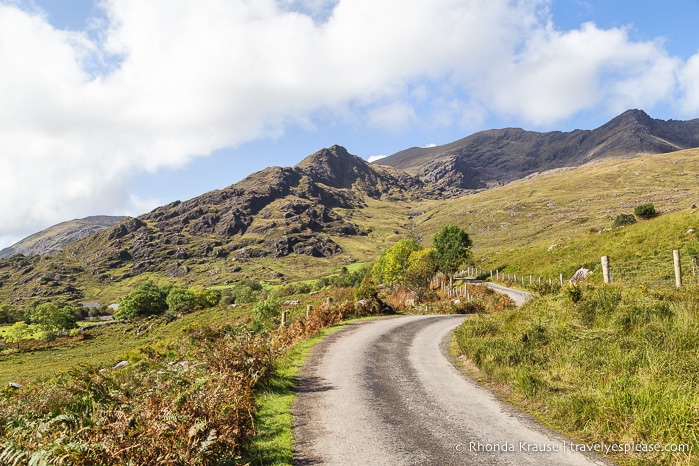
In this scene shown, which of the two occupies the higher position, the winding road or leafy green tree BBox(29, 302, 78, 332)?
Result: the winding road

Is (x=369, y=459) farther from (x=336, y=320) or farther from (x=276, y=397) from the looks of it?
(x=336, y=320)

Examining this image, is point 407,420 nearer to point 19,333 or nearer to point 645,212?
point 645,212

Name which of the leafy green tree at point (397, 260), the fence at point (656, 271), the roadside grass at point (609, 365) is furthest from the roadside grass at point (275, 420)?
the leafy green tree at point (397, 260)

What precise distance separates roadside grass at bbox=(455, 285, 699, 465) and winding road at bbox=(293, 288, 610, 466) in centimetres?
77

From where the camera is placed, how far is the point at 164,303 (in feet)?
461

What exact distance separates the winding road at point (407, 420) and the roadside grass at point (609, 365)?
0.77 meters

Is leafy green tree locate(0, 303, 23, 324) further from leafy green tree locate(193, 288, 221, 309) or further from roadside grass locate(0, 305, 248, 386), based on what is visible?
leafy green tree locate(193, 288, 221, 309)

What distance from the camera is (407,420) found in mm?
9133

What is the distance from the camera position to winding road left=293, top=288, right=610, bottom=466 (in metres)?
7.30

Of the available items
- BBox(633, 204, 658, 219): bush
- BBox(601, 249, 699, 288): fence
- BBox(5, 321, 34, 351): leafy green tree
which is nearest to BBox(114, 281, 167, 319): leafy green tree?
BBox(5, 321, 34, 351): leafy green tree

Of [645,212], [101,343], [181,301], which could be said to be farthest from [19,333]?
[645,212]

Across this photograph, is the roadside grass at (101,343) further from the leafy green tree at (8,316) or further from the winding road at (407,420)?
the leafy green tree at (8,316)

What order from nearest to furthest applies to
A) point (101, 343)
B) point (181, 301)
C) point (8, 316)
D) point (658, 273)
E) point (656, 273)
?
1. point (658, 273)
2. point (656, 273)
3. point (101, 343)
4. point (181, 301)
5. point (8, 316)

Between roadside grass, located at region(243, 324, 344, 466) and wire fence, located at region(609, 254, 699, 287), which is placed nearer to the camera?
roadside grass, located at region(243, 324, 344, 466)
